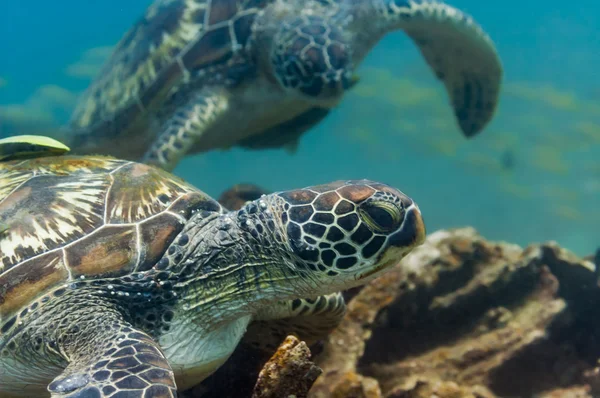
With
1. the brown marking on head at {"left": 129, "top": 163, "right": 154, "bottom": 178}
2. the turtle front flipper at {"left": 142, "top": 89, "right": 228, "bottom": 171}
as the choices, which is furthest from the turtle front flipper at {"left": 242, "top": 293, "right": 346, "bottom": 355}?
the turtle front flipper at {"left": 142, "top": 89, "right": 228, "bottom": 171}

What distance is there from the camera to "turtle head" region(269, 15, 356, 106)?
491 centimetres

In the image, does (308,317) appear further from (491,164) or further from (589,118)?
(491,164)

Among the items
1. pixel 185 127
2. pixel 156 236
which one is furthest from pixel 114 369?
pixel 185 127

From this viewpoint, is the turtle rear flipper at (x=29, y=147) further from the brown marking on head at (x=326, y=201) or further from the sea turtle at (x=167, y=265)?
the brown marking on head at (x=326, y=201)

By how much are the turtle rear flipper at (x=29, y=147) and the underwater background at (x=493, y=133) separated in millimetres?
15429

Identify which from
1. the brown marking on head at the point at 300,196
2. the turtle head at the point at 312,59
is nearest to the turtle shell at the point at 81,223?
the brown marking on head at the point at 300,196

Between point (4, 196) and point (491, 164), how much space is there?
21.2 metres

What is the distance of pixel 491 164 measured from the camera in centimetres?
2144

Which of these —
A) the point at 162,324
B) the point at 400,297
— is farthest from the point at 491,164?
the point at 162,324

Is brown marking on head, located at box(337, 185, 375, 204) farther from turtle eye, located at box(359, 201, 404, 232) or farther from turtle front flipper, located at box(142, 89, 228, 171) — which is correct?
turtle front flipper, located at box(142, 89, 228, 171)

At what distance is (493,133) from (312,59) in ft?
59.5

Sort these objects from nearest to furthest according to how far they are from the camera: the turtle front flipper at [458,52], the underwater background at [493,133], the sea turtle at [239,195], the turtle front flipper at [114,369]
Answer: the turtle front flipper at [114,369]
the sea turtle at [239,195]
the turtle front flipper at [458,52]
the underwater background at [493,133]

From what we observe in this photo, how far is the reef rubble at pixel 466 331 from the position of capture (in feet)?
9.59

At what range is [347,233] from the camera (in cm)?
204
